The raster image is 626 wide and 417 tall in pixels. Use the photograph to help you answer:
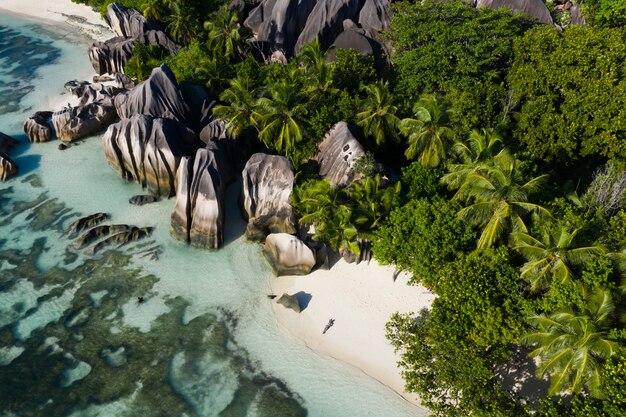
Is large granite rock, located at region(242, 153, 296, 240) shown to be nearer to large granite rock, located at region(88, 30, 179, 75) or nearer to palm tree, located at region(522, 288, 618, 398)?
palm tree, located at region(522, 288, 618, 398)

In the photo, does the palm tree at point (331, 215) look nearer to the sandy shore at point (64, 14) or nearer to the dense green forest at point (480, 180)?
the dense green forest at point (480, 180)

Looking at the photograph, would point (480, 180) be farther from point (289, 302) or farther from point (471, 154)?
point (289, 302)

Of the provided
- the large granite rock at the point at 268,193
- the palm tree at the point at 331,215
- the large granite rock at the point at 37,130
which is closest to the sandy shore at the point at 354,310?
the palm tree at the point at 331,215

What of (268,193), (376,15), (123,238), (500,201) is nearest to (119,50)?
(123,238)

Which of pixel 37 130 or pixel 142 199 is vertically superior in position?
pixel 37 130

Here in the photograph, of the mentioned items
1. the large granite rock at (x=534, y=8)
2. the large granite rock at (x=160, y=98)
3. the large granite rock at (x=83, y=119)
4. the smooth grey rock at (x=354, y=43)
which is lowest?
the large granite rock at (x=83, y=119)

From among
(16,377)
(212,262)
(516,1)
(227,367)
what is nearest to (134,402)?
(227,367)
